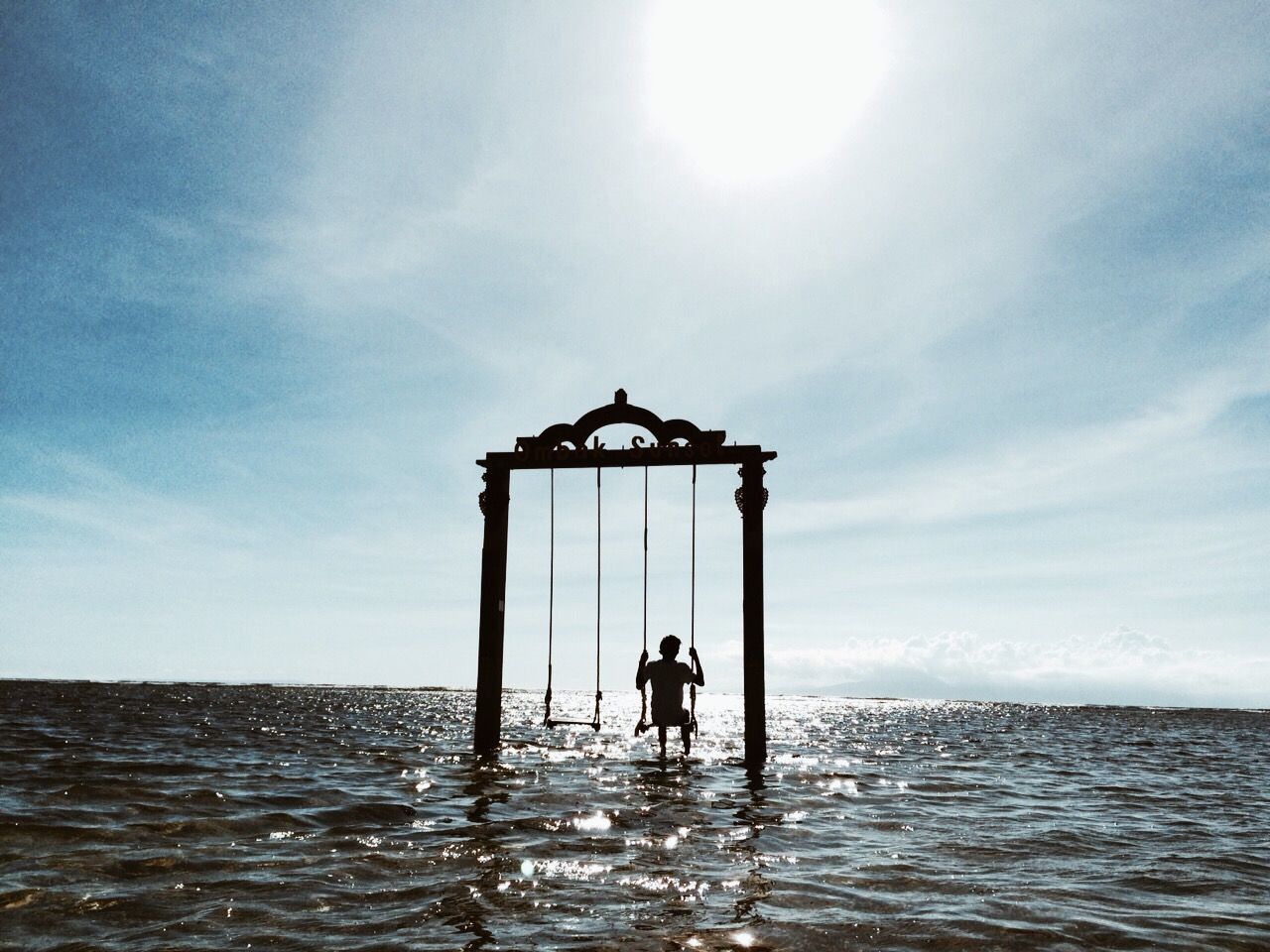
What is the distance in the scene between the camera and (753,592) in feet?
45.0

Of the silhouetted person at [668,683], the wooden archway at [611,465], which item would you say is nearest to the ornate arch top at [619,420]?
the wooden archway at [611,465]

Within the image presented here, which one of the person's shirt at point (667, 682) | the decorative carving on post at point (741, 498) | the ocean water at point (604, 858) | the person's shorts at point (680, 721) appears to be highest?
the decorative carving on post at point (741, 498)

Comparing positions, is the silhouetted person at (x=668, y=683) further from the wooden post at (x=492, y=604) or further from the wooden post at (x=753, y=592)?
the wooden post at (x=492, y=604)

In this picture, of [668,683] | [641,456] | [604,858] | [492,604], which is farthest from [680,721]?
[604,858]

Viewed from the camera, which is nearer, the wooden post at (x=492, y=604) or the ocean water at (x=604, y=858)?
the ocean water at (x=604, y=858)

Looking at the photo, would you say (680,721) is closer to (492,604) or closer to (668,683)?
(668,683)

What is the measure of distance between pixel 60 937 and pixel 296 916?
1.15m

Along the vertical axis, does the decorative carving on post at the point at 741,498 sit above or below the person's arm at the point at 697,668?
above

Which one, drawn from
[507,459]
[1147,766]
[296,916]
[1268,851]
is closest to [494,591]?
[507,459]

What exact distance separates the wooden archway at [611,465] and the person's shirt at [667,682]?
111 cm

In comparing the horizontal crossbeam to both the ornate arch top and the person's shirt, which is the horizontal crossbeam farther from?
the person's shirt

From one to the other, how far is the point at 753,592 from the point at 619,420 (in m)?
3.68

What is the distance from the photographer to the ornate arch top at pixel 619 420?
1387cm

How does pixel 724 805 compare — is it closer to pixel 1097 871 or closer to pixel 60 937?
pixel 1097 871
